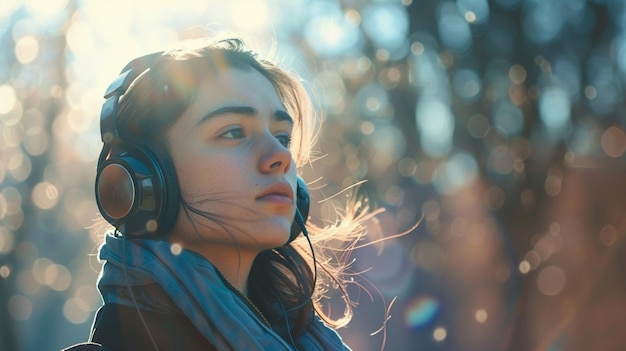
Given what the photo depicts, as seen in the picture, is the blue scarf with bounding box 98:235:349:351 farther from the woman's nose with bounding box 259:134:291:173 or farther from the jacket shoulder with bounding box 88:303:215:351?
the woman's nose with bounding box 259:134:291:173

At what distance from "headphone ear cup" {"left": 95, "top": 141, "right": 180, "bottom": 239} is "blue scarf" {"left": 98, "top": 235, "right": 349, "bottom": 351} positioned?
0.05 m

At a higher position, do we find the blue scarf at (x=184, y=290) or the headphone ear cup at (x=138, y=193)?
the headphone ear cup at (x=138, y=193)

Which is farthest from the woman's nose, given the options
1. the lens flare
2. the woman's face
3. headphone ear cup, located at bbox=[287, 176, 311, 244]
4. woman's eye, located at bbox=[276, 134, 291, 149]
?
the lens flare

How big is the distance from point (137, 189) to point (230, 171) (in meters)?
0.28

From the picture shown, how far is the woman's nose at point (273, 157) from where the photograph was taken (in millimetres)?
2170

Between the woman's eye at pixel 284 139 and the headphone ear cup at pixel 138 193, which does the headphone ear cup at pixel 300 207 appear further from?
the headphone ear cup at pixel 138 193

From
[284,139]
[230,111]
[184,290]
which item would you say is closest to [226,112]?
[230,111]

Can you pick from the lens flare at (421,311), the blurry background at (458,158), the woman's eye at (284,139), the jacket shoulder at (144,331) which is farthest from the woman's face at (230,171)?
the lens flare at (421,311)

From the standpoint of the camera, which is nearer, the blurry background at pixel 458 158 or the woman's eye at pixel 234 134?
the woman's eye at pixel 234 134

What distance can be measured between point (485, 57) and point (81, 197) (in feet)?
23.1

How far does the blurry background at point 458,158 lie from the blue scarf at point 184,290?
666 centimetres

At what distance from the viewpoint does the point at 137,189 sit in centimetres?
200

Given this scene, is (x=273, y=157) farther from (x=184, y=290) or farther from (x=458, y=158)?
(x=458, y=158)

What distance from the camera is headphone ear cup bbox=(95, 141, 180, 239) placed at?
6.61 feet
